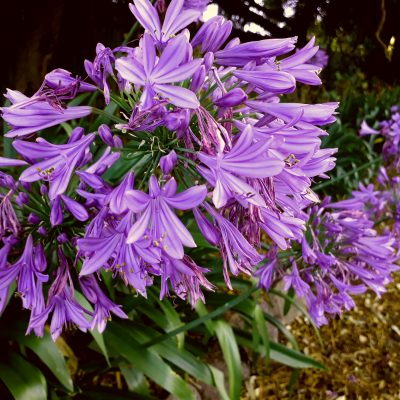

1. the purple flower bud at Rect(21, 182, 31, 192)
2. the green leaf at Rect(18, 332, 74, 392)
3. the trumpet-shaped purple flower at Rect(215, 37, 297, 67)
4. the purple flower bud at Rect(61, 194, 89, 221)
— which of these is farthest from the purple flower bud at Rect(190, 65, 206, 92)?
the green leaf at Rect(18, 332, 74, 392)

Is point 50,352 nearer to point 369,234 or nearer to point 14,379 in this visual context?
point 14,379

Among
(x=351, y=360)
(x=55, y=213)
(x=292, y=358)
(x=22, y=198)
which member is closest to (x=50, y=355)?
(x=22, y=198)

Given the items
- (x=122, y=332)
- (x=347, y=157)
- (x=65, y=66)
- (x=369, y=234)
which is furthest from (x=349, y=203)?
(x=347, y=157)

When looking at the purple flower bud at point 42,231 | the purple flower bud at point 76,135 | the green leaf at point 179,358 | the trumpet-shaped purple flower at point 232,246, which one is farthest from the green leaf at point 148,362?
the purple flower bud at point 76,135

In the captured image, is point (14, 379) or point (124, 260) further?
point (14, 379)

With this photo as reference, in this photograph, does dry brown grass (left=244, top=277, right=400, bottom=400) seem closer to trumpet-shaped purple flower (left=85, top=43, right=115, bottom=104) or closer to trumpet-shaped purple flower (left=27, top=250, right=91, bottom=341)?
trumpet-shaped purple flower (left=27, top=250, right=91, bottom=341)

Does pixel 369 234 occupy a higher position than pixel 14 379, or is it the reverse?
pixel 369 234
